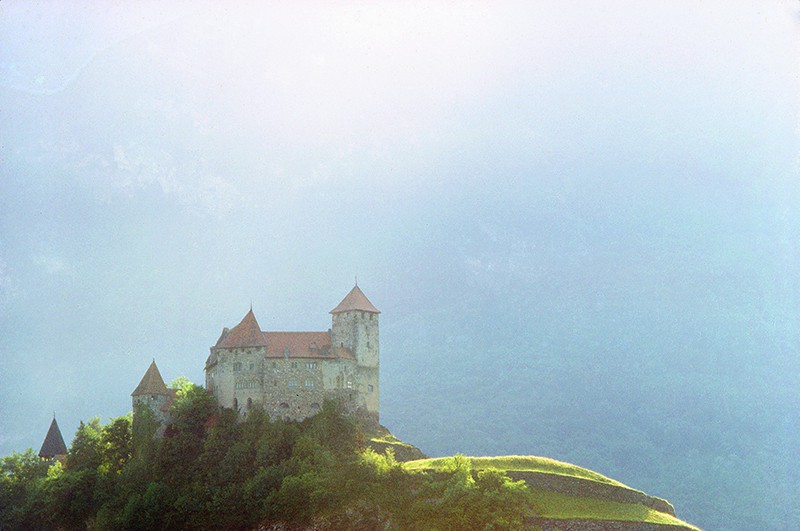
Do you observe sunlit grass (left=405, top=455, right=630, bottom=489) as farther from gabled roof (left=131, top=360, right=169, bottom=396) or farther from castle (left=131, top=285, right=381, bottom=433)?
gabled roof (left=131, top=360, right=169, bottom=396)

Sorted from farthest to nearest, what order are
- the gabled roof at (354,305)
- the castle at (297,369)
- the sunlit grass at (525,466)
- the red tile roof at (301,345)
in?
the gabled roof at (354,305), the red tile roof at (301,345), the castle at (297,369), the sunlit grass at (525,466)

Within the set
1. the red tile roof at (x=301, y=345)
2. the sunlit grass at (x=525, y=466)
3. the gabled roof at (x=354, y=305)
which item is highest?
the gabled roof at (x=354, y=305)

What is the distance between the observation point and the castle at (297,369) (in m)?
74.1

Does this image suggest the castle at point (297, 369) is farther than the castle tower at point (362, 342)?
No

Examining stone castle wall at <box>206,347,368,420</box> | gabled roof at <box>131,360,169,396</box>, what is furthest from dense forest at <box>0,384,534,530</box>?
gabled roof at <box>131,360,169,396</box>

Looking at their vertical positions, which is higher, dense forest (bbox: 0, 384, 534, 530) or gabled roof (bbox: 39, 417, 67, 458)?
gabled roof (bbox: 39, 417, 67, 458)

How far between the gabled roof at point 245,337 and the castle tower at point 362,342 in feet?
19.7

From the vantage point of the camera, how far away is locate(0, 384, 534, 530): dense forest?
60.8 m

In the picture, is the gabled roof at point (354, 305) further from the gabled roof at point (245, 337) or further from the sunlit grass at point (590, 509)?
the sunlit grass at point (590, 509)

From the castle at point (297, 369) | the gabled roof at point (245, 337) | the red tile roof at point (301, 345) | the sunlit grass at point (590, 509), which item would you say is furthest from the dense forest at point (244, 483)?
the red tile roof at point (301, 345)

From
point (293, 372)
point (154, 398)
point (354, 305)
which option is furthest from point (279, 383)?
point (154, 398)

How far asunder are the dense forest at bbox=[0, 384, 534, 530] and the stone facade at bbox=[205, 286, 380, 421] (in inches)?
61.9

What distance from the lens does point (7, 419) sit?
18488 centimetres

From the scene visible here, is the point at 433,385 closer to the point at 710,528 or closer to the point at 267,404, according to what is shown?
the point at 710,528
